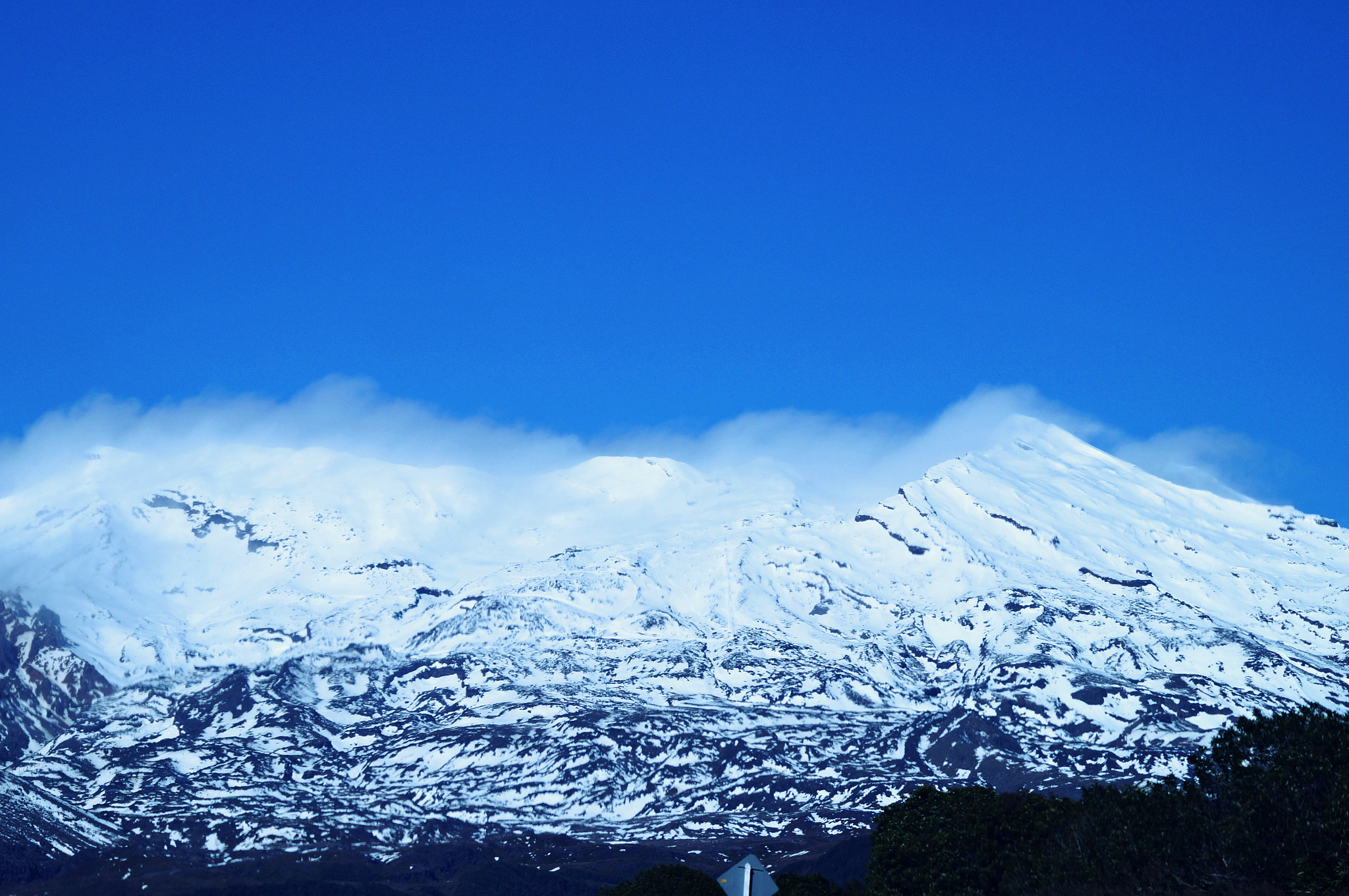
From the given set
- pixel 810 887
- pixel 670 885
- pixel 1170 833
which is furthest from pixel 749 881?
pixel 670 885

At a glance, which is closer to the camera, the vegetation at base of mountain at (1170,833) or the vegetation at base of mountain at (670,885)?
the vegetation at base of mountain at (1170,833)

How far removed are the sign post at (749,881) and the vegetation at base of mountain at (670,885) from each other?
7748 centimetres

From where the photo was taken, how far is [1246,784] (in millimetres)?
88188

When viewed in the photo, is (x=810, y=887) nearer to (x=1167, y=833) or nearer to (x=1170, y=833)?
(x=1167, y=833)

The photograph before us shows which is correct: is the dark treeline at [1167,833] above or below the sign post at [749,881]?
above

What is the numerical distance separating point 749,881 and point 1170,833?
54533 mm

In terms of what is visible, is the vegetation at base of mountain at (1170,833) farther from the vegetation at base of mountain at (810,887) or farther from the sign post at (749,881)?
the sign post at (749,881)

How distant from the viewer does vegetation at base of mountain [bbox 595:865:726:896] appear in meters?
121

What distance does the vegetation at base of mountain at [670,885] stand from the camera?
4751 inches

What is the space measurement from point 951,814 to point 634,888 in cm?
3178

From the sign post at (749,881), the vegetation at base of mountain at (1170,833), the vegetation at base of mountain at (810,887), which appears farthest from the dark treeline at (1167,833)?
the sign post at (749,881)

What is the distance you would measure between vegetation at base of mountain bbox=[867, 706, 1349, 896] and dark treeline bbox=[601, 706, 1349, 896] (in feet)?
0.28

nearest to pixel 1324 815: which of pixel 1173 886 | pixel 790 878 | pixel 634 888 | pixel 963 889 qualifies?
pixel 1173 886

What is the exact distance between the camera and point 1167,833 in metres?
88.7
